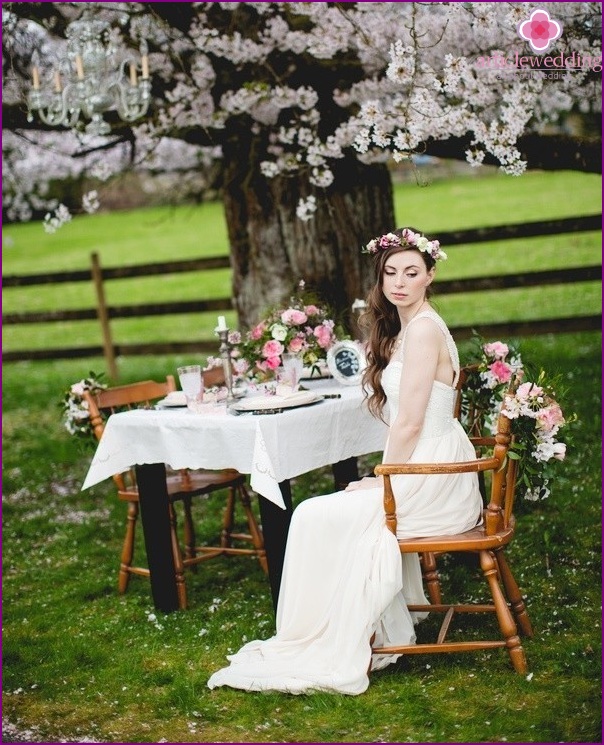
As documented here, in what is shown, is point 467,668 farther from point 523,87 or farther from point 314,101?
point 314,101

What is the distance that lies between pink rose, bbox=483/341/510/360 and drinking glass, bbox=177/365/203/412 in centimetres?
146

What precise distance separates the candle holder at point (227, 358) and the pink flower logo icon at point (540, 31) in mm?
2715

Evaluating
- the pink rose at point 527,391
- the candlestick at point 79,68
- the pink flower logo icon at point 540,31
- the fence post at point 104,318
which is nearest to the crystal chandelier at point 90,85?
the candlestick at point 79,68

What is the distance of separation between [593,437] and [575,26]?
2986 millimetres

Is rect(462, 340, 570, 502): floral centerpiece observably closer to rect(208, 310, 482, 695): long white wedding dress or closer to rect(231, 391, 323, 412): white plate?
rect(208, 310, 482, 695): long white wedding dress

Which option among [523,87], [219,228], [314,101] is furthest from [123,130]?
[219,228]

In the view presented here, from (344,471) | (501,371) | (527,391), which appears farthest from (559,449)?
(344,471)

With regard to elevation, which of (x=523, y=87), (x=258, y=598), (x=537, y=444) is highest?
(x=523, y=87)

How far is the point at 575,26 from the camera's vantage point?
6.38 m

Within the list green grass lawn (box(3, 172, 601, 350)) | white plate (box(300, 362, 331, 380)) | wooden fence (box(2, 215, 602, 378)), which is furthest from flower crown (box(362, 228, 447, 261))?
green grass lawn (box(3, 172, 601, 350))

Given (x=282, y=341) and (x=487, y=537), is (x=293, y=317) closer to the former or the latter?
(x=282, y=341)

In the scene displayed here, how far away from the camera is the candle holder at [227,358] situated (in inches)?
200

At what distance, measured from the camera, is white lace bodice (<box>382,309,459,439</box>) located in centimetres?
433

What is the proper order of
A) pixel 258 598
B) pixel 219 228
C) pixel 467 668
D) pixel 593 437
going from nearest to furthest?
pixel 467 668 → pixel 258 598 → pixel 593 437 → pixel 219 228
